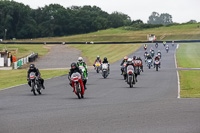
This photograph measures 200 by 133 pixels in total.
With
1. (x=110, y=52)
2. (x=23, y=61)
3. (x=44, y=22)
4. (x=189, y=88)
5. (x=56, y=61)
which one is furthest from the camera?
(x=44, y=22)

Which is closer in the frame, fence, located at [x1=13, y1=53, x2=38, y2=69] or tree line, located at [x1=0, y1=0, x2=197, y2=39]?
fence, located at [x1=13, y1=53, x2=38, y2=69]

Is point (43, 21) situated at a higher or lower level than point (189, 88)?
higher

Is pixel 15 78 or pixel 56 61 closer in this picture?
pixel 15 78

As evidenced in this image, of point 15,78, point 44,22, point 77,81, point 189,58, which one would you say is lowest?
point 15,78

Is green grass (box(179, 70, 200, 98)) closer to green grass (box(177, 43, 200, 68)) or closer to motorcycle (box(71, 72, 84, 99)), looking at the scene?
motorcycle (box(71, 72, 84, 99))

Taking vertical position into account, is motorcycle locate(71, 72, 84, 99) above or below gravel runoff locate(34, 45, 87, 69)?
above

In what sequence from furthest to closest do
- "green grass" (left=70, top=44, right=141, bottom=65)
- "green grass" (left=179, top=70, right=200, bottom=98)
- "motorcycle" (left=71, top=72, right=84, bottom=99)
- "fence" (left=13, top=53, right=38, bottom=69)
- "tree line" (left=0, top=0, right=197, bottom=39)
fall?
"tree line" (left=0, top=0, right=197, bottom=39)
"green grass" (left=70, top=44, right=141, bottom=65)
"fence" (left=13, top=53, right=38, bottom=69)
"green grass" (left=179, top=70, right=200, bottom=98)
"motorcycle" (left=71, top=72, right=84, bottom=99)

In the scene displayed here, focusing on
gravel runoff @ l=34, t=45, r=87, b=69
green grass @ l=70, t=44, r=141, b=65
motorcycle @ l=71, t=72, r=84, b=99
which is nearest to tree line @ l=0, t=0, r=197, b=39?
green grass @ l=70, t=44, r=141, b=65

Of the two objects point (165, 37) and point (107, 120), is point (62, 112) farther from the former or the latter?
point (165, 37)

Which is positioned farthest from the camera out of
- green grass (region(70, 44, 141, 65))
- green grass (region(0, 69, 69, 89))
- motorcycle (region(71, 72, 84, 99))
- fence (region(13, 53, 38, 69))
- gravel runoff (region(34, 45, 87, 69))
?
green grass (region(70, 44, 141, 65))

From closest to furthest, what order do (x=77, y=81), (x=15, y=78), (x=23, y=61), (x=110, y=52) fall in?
1. (x=77, y=81)
2. (x=15, y=78)
3. (x=23, y=61)
4. (x=110, y=52)

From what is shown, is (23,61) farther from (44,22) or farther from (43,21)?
(43,21)

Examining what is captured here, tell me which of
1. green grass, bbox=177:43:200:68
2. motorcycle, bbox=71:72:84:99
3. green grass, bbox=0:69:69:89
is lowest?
green grass, bbox=0:69:69:89

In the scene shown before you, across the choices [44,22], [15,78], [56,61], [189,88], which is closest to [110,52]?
[56,61]
